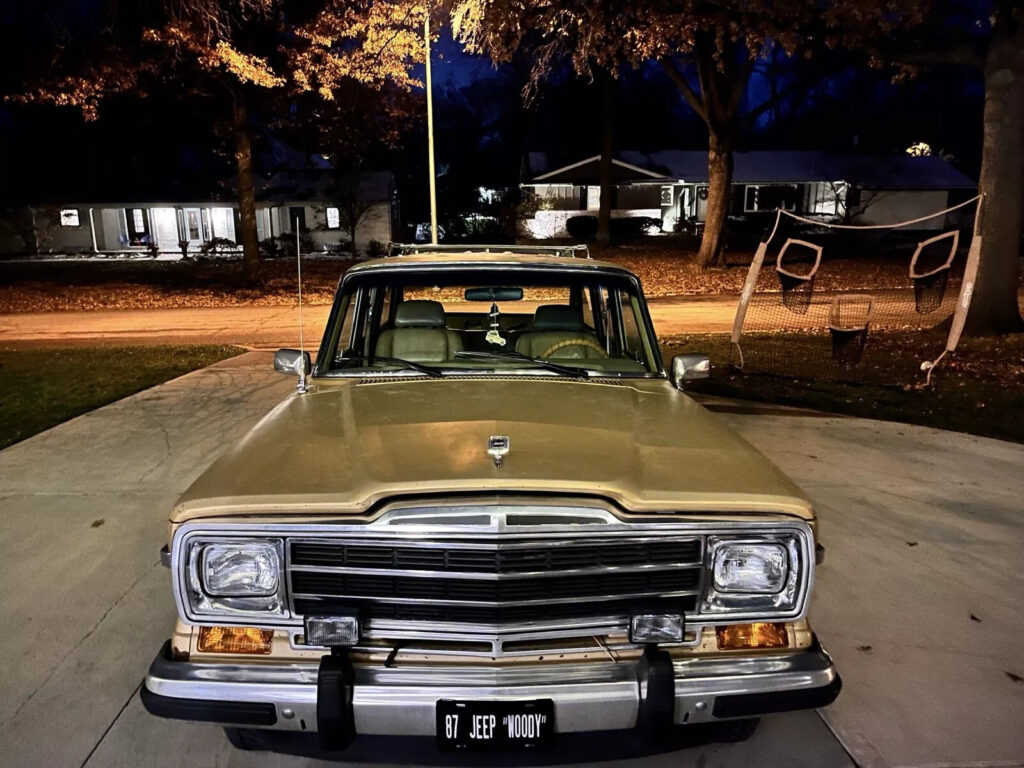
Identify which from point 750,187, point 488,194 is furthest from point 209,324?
point 488,194

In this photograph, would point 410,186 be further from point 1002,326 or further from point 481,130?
point 1002,326

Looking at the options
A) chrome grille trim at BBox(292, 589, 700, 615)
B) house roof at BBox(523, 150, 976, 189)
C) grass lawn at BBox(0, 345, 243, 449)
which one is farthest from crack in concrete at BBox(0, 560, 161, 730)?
house roof at BBox(523, 150, 976, 189)

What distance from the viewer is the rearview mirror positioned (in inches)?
184

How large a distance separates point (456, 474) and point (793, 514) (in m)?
1.09

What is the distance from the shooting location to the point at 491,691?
92.7 inches

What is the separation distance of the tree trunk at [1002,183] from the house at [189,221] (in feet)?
85.0

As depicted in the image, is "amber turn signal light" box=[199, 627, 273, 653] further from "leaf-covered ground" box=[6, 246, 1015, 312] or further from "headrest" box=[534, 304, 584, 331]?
"leaf-covered ground" box=[6, 246, 1015, 312]

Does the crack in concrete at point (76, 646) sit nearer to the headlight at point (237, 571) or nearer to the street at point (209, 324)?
the headlight at point (237, 571)

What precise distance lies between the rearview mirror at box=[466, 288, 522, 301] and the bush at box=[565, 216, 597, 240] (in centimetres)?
3087

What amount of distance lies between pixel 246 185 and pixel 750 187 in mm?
26646

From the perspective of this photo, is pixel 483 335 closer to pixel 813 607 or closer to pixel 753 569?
A: pixel 813 607

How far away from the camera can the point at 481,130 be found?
2392 inches

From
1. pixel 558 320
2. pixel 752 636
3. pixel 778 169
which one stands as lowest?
pixel 752 636

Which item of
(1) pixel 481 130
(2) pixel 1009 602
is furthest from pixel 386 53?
(1) pixel 481 130
